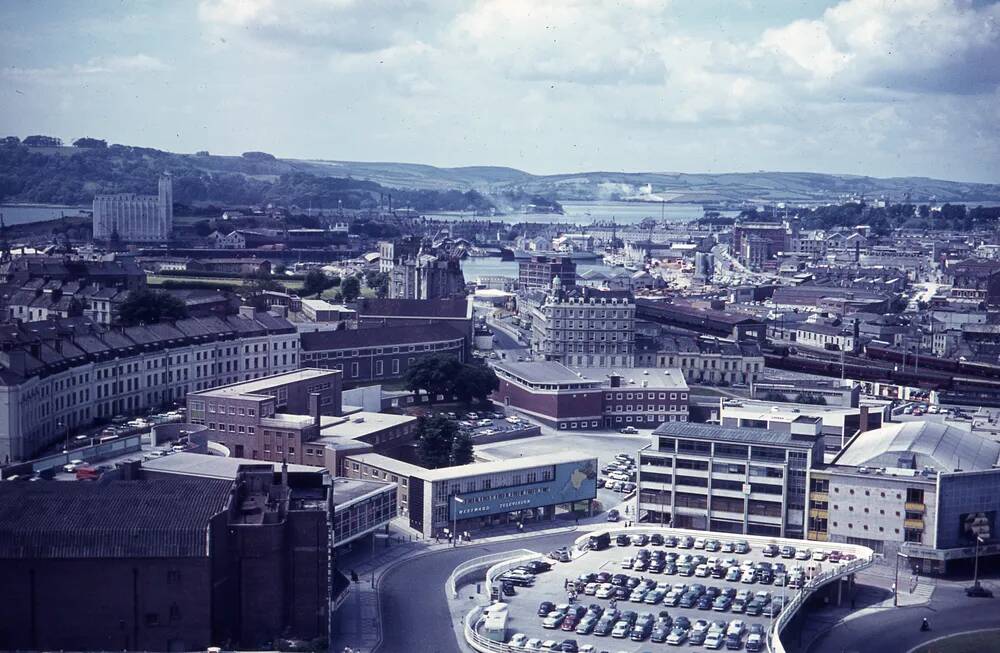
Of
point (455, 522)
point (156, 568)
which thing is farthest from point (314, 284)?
point (156, 568)

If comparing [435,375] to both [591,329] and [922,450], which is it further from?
[922,450]

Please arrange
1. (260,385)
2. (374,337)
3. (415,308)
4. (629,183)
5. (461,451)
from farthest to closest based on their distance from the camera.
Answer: (629,183), (415,308), (374,337), (260,385), (461,451)

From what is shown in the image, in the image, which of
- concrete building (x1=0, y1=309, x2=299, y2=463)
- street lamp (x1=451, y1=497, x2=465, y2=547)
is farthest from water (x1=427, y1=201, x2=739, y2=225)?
street lamp (x1=451, y1=497, x2=465, y2=547)

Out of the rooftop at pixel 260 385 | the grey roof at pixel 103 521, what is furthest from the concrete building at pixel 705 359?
the grey roof at pixel 103 521

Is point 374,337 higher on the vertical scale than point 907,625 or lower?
higher

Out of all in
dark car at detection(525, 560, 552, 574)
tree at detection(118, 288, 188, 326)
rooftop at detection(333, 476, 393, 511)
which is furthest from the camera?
tree at detection(118, 288, 188, 326)

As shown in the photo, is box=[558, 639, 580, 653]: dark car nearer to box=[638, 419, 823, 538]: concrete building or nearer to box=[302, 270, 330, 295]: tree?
box=[638, 419, 823, 538]: concrete building

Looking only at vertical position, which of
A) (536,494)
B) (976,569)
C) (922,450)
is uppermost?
(922,450)
